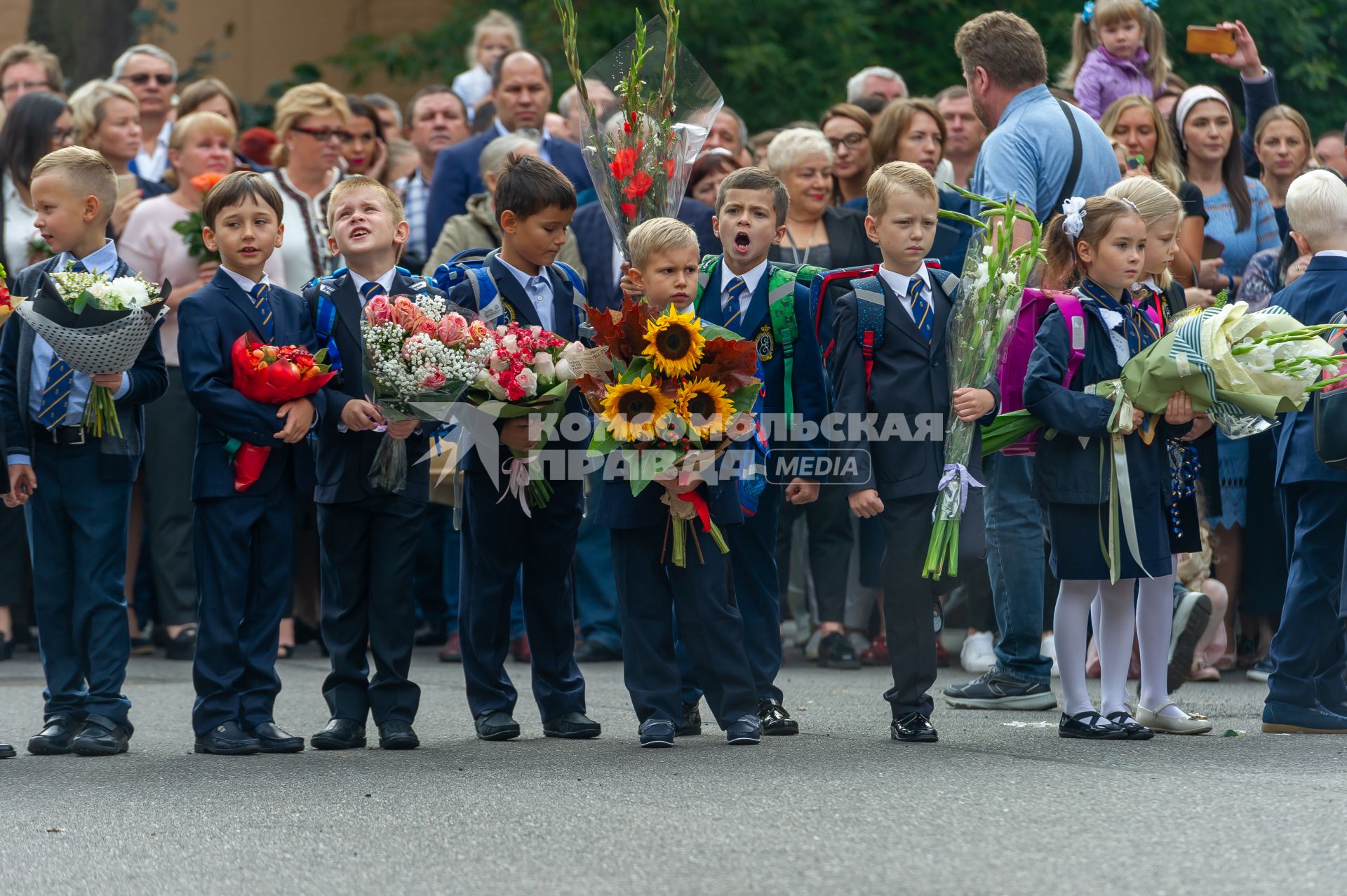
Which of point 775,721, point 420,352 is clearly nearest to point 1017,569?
point 775,721

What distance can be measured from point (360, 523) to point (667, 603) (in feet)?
3.83

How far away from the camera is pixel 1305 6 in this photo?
1319 centimetres

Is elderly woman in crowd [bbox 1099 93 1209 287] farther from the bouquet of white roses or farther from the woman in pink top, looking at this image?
the bouquet of white roses

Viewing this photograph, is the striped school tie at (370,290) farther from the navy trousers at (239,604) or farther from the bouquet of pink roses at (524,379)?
the navy trousers at (239,604)

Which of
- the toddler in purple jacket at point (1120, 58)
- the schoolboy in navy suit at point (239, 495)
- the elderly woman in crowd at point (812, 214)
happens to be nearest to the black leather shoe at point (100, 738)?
the schoolboy in navy suit at point (239, 495)

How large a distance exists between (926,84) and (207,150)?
763cm

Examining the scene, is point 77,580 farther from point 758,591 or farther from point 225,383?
point 758,591

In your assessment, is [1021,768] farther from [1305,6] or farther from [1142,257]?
[1305,6]

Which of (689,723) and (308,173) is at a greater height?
(308,173)

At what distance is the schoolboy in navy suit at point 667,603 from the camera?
20.6 feet

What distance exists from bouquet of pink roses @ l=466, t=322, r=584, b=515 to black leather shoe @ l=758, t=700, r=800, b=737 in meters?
1.14

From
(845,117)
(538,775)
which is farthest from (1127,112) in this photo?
(538,775)

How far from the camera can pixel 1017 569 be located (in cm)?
744

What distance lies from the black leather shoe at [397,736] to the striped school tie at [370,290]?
5.08 feet
